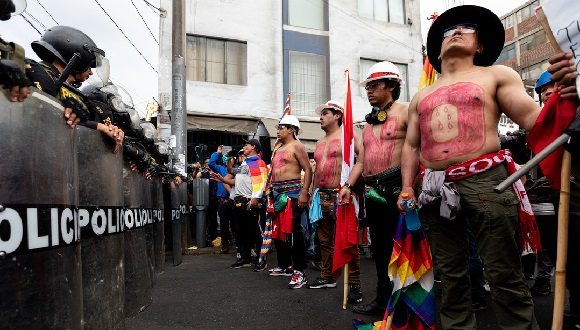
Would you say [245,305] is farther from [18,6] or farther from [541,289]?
[18,6]

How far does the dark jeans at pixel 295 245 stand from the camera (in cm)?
555

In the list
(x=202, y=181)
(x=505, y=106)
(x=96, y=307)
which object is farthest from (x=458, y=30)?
(x=202, y=181)

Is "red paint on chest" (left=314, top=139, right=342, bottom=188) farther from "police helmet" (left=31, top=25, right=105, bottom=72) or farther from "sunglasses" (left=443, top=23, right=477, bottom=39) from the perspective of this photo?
"police helmet" (left=31, top=25, right=105, bottom=72)

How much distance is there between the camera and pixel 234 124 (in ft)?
47.3

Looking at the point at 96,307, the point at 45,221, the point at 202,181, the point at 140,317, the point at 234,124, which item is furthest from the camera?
the point at 234,124

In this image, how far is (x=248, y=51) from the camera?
50.4 ft

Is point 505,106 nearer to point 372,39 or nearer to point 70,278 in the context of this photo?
point 70,278

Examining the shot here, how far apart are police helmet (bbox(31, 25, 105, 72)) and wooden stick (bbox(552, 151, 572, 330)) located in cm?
348

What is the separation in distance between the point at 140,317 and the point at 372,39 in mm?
15573

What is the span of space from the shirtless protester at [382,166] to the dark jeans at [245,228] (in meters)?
3.27

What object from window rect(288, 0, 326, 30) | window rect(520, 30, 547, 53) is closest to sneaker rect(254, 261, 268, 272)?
window rect(288, 0, 326, 30)

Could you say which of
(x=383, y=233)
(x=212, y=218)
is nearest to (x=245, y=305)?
(x=383, y=233)

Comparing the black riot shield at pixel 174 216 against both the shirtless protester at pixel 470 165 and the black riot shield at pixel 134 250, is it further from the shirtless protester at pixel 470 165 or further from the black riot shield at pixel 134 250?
the shirtless protester at pixel 470 165

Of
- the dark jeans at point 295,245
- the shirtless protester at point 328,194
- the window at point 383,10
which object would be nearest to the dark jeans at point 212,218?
the dark jeans at point 295,245
